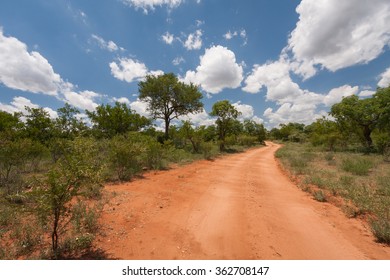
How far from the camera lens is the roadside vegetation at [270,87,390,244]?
5.62 meters

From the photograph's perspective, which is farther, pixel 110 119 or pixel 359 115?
pixel 110 119

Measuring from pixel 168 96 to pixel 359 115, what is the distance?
78.5 ft

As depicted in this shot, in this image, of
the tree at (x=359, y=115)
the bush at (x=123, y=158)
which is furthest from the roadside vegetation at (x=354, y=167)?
the bush at (x=123, y=158)

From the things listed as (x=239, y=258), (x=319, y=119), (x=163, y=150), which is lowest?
(x=239, y=258)

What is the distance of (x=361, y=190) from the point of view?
714 cm

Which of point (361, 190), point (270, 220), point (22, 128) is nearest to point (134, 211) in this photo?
point (270, 220)

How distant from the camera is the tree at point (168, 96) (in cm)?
2717

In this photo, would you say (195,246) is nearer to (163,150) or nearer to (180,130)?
(163,150)

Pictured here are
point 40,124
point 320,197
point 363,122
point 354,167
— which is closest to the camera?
point 320,197

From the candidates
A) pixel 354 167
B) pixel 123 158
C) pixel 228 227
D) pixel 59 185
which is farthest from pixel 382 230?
pixel 123 158

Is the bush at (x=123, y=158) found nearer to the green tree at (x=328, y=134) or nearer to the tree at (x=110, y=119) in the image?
the tree at (x=110, y=119)

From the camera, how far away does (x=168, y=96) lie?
2767cm

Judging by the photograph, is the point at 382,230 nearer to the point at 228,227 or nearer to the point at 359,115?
the point at 228,227

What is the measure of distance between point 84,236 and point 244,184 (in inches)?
264
